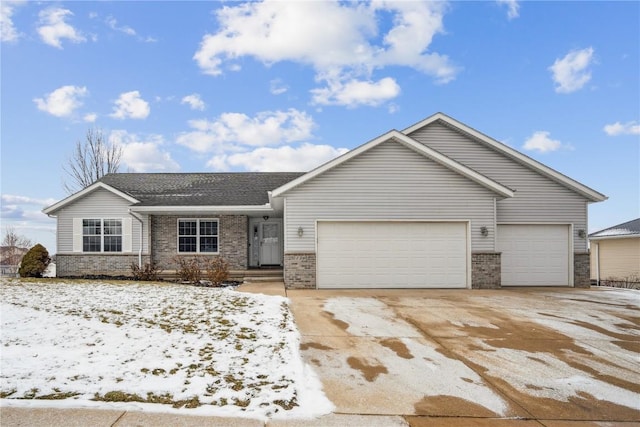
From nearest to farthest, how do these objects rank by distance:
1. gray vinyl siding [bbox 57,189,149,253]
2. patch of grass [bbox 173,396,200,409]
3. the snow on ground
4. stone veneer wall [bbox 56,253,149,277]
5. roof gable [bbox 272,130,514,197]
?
patch of grass [bbox 173,396,200,409] < the snow on ground < roof gable [bbox 272,130,514,197] < stone veneer wall [bbox 56,253,149,277] < gray vinyl siding [bbox 57,189,149,253]

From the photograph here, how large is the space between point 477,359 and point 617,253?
771 inches

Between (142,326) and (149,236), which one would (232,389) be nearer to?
(142,326)

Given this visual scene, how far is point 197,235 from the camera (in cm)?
1580

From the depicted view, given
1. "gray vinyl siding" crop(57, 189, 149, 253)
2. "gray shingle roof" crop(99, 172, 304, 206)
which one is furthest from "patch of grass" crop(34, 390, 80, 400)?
"gray vinyl siding" crop(57, 189, 149, 253)

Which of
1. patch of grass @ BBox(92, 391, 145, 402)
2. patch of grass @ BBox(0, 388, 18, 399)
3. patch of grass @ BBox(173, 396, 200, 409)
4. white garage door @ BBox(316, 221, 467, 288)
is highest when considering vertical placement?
white garage door @ BBox(316, 221, 467, 288)

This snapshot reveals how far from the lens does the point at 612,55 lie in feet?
41.8

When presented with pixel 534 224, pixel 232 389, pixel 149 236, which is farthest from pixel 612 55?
pixel 149 236

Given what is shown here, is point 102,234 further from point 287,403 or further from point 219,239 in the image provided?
point 287,403

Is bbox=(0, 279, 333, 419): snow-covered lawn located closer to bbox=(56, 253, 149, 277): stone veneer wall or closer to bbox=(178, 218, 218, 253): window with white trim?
bbox=(56, 253, 149, 277): stone veneer wall

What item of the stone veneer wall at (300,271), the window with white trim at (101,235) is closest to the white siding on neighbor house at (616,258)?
the stone veneer wall at (300,271)

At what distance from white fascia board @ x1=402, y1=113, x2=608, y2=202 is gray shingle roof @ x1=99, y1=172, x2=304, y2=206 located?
680 centimetres

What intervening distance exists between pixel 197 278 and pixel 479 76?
43.6ft

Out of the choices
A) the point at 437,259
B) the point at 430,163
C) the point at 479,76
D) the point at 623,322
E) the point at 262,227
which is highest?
the point at 479,76

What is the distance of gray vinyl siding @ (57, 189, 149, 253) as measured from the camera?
15578 millimetres
